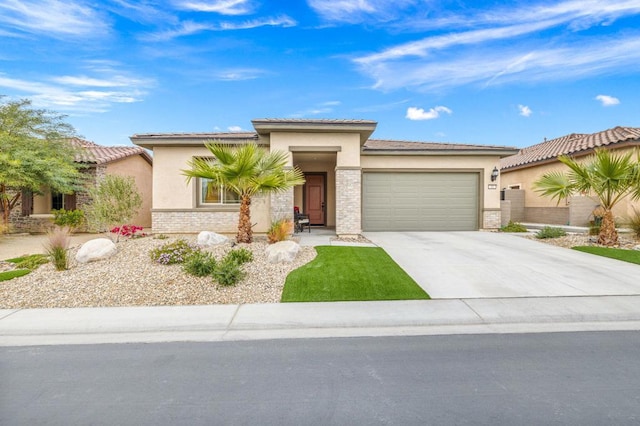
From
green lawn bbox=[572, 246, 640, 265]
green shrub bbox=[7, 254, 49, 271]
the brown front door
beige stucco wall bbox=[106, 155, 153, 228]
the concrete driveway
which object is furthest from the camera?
the brown front door

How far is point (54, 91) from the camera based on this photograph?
1383 centimetres

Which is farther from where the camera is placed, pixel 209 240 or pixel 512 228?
pixel 512 228

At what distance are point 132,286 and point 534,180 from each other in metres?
19.5

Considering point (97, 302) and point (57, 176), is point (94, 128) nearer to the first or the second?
point (57, 176)

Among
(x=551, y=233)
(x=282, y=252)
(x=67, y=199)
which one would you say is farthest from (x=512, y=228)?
(x=67, y=199)

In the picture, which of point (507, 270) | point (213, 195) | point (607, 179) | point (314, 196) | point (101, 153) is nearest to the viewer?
point (507, 270)

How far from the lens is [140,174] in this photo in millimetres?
18766

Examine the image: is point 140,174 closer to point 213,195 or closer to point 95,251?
point 213,195

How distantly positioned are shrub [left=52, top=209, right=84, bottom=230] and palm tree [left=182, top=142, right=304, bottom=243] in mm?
8911

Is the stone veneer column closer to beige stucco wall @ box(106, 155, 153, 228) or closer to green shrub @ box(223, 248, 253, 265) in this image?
green shrub @ box(223, 248, 253, 265)

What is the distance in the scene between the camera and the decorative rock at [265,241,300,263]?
7.82 m

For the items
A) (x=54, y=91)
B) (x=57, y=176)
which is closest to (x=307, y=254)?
(x=57, y=176)

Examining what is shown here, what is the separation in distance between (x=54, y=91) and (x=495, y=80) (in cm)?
2116

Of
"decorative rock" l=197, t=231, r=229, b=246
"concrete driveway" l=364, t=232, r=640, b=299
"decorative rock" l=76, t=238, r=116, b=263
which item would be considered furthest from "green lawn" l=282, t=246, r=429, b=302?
"decorative rock" l=76, t=238, r=116, b=263
